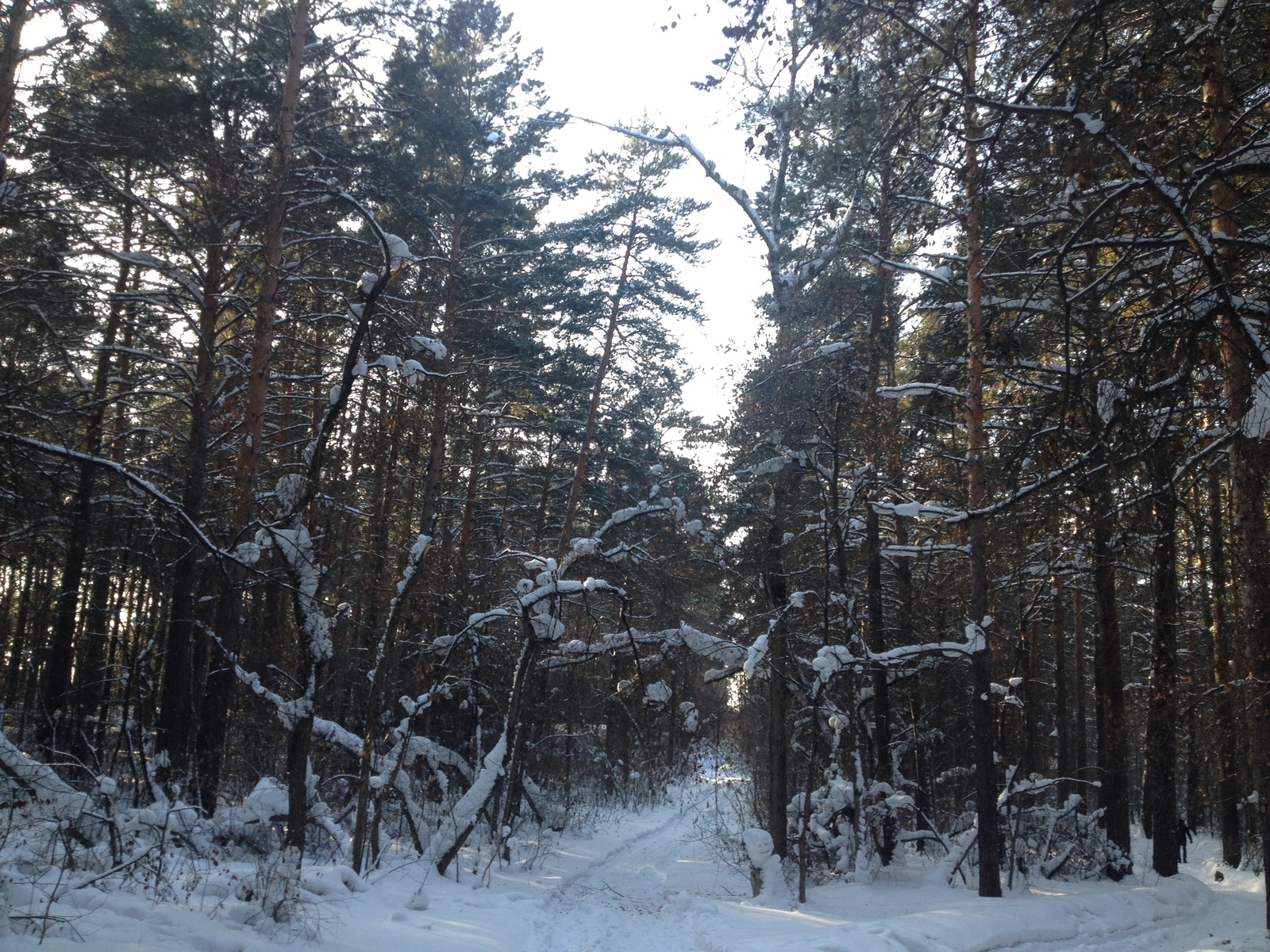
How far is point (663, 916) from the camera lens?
1009 cm

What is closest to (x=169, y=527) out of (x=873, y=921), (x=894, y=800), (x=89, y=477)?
(x=89, y=477)

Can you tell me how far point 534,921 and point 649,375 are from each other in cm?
1407

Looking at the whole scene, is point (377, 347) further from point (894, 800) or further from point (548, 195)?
point (548, 195)

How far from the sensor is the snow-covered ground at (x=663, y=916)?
18.8ft

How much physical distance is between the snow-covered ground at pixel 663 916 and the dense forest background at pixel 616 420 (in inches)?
26.5

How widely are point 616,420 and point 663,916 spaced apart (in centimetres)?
1315

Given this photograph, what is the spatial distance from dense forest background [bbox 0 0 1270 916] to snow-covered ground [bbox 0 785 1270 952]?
2.21ft

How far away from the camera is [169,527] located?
10797 millimetres

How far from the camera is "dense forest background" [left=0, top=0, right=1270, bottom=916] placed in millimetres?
6055

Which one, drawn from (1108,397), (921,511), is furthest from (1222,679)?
(1108,397)

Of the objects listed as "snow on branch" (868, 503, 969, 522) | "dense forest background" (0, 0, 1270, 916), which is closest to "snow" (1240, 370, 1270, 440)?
"dense forest background" (0, 0, 1270, 916)

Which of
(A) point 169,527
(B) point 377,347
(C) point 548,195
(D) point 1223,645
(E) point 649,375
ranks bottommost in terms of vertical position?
(D) point 1223,645

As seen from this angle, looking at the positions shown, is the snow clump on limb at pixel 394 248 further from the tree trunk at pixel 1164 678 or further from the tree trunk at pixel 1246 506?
the tree trunk at pixel 1246 506

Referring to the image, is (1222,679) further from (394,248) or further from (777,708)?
(394,248)
